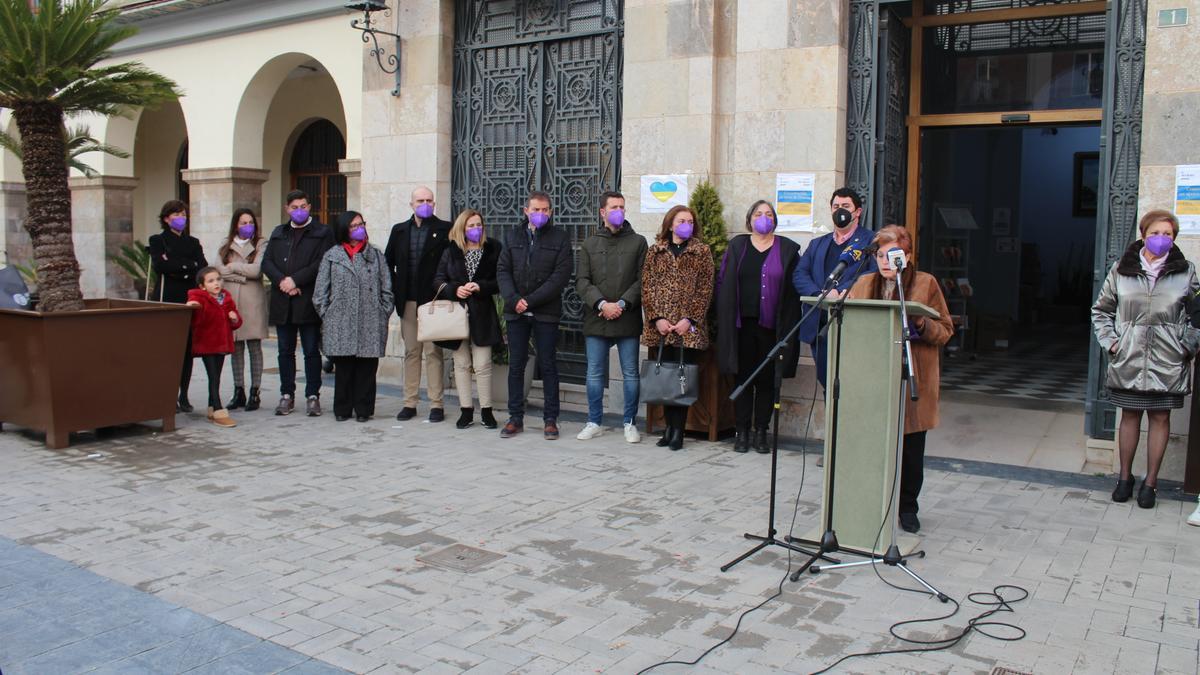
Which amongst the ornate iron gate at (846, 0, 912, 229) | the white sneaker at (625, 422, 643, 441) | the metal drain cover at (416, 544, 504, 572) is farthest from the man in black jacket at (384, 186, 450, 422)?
the metal drain cover at (416, 544, 504, 572)

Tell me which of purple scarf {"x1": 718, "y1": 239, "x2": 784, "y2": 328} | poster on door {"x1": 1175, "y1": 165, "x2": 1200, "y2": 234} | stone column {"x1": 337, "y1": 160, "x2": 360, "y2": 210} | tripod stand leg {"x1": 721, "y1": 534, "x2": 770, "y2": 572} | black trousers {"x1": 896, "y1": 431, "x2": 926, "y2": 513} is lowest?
tripod stand leg {"x1": 721, "y1": 534, "x2": 770, "y2": 572}

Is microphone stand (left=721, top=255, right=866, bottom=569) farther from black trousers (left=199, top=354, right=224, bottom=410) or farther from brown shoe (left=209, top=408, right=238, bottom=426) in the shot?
black trousers (left=199, top=354, right=224, bottom=410)

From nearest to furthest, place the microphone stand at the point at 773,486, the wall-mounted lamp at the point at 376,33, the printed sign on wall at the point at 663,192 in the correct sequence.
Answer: the microphone stand at the point at 773,486, the printed sign on wall at the point at 663,192, the wall-mounted lamp at the point at 376,33

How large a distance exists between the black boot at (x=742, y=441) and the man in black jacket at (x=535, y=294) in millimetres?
1463

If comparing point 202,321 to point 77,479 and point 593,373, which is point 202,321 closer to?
point 77,479

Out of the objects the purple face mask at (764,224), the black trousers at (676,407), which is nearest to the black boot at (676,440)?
the black trousers at (676,407)

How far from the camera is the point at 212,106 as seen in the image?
14.5m

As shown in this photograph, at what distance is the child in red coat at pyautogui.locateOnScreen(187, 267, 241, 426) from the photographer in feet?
29.8

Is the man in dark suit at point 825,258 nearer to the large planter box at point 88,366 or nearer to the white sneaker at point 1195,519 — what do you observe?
the white sneaker at point 1195,519

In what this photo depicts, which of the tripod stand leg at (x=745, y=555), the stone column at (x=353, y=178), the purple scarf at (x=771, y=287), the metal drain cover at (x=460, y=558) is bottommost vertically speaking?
the metal drain cover at (x=460, y=558)

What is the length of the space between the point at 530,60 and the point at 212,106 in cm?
601

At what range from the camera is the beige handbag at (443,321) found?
8.84m

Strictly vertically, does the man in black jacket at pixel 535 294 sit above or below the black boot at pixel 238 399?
above

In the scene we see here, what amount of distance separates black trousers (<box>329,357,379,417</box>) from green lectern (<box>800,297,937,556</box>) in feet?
16.3
